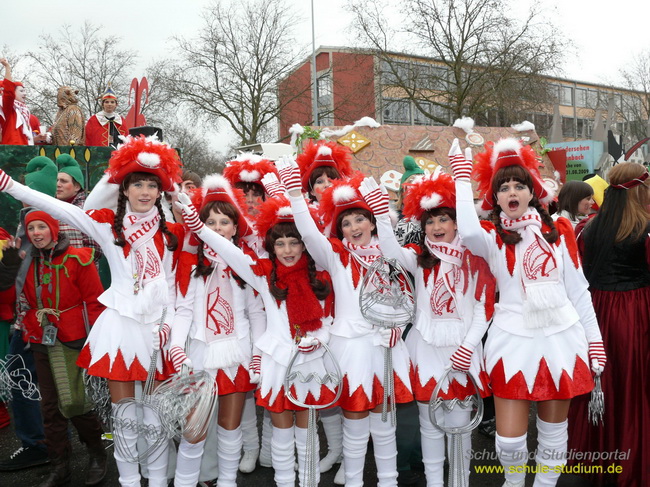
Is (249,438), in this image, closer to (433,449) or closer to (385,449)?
(385,449)

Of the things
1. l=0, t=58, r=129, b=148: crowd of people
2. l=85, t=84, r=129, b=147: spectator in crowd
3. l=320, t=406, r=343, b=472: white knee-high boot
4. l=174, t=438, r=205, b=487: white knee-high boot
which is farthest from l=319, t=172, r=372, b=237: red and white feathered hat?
l=85, t=84, r=129, b=147: spectator in crowd

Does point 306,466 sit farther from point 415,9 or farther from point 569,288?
point 415,9

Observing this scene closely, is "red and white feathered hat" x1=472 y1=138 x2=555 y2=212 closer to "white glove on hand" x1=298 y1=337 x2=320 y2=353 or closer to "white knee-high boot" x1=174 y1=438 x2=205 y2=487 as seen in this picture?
Answer: "white glove on hand" x1=298 y1=337 x2=320 y2=353

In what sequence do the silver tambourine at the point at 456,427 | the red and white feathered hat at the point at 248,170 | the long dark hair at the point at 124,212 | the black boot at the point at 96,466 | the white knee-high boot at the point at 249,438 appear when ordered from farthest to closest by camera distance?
1. the red and white feathered hat at the point at 248,170
2. the white knee-high boot at the point at 249,438
3. the black boot at the point at 96,466
4. the long dark hair at the point at 124,212
5. the silver tambourine at the point at 456,427

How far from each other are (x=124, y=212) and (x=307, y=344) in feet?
4.48

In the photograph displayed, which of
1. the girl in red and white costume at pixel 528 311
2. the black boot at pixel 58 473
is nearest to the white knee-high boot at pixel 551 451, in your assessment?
the girl in red and white costume at pixel 528 311

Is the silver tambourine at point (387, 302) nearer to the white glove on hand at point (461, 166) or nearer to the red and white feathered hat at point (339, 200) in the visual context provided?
the red and white feathered hat at point (339, 200)

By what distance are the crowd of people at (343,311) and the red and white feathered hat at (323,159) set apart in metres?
0.93

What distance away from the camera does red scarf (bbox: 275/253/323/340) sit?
10.00 ft

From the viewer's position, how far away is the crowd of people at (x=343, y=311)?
2.94 m

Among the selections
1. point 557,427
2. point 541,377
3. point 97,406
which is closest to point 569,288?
point 541,377

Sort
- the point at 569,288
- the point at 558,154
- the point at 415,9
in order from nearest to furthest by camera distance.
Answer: the point at 569,288
the point at 558,154
the point at 415,9

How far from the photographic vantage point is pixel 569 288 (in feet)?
10.0

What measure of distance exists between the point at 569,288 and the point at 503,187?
2.29 feet
